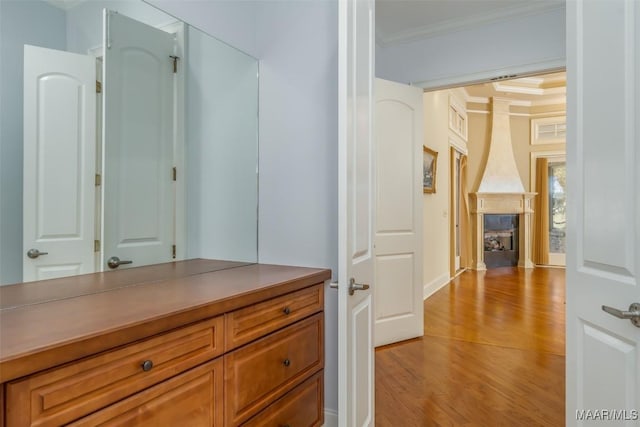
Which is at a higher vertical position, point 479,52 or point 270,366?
point 479,52

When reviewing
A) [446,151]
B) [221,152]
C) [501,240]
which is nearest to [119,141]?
[221,152]

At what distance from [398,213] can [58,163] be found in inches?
105

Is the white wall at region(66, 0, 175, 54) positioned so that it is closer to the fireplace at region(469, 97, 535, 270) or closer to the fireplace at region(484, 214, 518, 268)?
the fireplace at region(469, 97, 535, 270)

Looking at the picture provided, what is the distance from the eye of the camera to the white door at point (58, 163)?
1273mm

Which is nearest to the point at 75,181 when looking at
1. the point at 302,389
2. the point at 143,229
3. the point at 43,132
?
the point at 43,132

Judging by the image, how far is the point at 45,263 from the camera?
1325 mm

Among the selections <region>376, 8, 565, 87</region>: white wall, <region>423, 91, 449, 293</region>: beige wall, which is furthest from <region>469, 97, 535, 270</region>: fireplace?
<region>376, 8, 565, 87</region>: white wall

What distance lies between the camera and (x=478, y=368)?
2795 mm

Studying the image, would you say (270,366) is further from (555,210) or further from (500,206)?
(555,210)

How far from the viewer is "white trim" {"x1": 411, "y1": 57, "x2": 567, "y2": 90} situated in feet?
10.2

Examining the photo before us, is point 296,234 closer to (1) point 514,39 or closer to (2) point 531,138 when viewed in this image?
(1) point 514,39

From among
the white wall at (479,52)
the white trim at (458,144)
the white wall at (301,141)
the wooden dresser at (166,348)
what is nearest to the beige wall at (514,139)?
the white trim at (458,144)

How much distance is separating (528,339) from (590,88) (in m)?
2.81

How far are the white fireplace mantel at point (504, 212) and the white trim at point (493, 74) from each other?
4.38m
